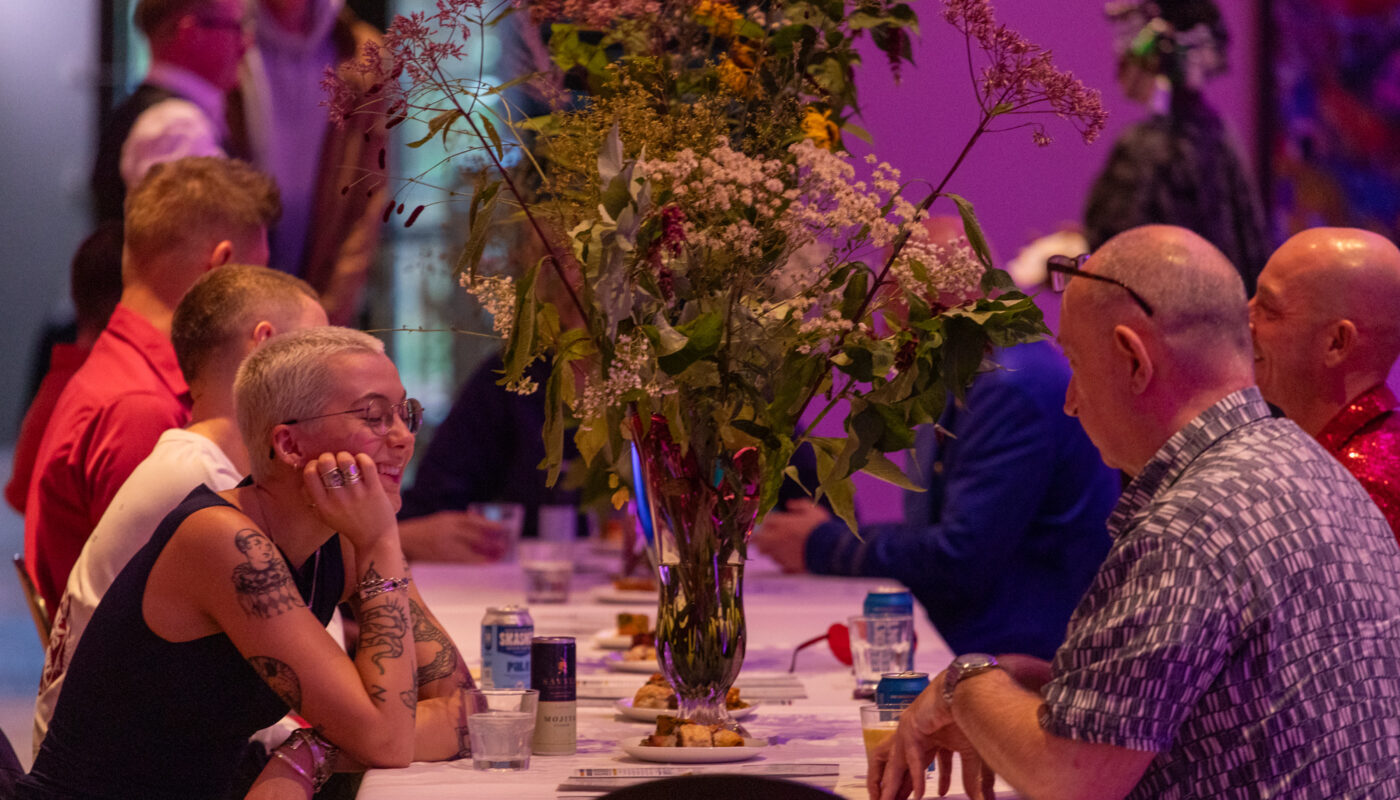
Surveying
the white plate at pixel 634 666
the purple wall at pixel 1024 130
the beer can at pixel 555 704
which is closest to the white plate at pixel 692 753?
the beer can at pixel 555 704

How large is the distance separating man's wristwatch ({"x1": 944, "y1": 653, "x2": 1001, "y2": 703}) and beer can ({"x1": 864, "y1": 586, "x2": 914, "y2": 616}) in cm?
77

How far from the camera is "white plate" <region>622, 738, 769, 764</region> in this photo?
74.9 inches

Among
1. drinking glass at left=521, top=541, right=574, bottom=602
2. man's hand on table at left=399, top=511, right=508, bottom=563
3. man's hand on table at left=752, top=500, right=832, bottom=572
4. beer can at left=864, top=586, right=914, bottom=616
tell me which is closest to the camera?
beer can at left=864, top=586, right=914, bottom=616

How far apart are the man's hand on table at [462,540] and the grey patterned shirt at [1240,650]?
2.99 metres

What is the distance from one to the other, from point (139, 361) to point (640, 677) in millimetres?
1225

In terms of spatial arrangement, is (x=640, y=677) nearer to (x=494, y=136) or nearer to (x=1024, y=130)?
(x=494, y=136)

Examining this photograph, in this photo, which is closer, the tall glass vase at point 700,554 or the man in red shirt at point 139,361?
the tall glass vase at point 700,554

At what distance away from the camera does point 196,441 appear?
2.48 meters

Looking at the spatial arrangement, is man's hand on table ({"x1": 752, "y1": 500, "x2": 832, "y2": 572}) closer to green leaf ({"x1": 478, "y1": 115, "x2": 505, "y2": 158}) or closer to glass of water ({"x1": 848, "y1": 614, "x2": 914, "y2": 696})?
glass of water ({"x1": 848, "y1": 614, "x2": 914, "y2": 696})

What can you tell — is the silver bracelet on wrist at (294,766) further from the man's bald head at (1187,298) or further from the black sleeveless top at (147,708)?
the man's bald head at (1187,298)

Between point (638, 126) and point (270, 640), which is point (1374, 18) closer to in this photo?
point (638, 126)

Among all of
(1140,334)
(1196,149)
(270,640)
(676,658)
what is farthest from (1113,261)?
(1196,149)

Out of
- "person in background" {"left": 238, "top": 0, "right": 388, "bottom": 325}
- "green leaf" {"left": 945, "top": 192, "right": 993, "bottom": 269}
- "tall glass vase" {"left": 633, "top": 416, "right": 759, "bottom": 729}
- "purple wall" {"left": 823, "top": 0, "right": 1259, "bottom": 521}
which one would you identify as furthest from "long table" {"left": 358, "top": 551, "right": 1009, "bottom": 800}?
"person in background" {"left": 238, "top": 0, "right": 388, "bottom": 325}

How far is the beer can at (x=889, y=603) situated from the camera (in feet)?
8.23
